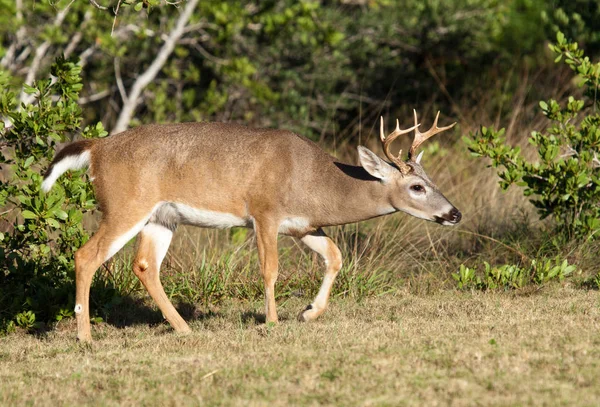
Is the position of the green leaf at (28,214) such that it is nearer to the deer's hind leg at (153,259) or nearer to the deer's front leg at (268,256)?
the deer's hind leg at (153,259)

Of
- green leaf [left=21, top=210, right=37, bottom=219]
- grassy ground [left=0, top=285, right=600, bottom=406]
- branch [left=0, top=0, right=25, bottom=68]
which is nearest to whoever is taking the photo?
grassy ground [left=0, top=285, right=600, bottom=406]

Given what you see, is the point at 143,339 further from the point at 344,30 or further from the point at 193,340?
the point at 344,30

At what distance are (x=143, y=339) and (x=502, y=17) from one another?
10.7 metres

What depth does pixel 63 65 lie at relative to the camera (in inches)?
327

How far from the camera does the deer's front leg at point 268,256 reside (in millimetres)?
8055

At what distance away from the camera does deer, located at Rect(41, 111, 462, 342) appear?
7965 mm

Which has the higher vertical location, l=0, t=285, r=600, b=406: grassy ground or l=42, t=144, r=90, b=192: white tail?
l=42, t=144, r=90, b=192: white tail

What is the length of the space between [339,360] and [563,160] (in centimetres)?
378

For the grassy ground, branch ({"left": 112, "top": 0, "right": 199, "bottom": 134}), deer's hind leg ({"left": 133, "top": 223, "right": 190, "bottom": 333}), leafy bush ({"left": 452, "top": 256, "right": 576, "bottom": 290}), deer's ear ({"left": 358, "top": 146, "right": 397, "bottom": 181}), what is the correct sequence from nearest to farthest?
the grassy ground
deer's ear ({"left": 358, "top": 146, "right": 397, "bottom": 181})
deer's hind leg ({"left": 133, "top": 223, "right": 190, "bottom": 333})
leafy bush ({"left": 452, "top": 256, "right": 576, "bottom": 290})
branch ({"left": 112, "top": 0, "right": 199, "bottom": 134})

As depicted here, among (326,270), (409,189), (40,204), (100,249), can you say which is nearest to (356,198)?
(409,189)

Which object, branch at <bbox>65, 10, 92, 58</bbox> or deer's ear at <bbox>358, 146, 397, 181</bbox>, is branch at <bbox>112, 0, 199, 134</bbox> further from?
deer's ear at <bbox>358, 146, 397, 181</bbox>

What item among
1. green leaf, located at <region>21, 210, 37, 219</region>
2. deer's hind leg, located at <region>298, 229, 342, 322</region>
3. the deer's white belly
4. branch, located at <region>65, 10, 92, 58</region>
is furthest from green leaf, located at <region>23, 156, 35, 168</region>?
branch, located at <region>65, 10, 92, 58</region>

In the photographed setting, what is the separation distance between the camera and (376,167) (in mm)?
8242

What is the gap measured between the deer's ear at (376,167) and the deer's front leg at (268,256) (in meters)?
0.90
